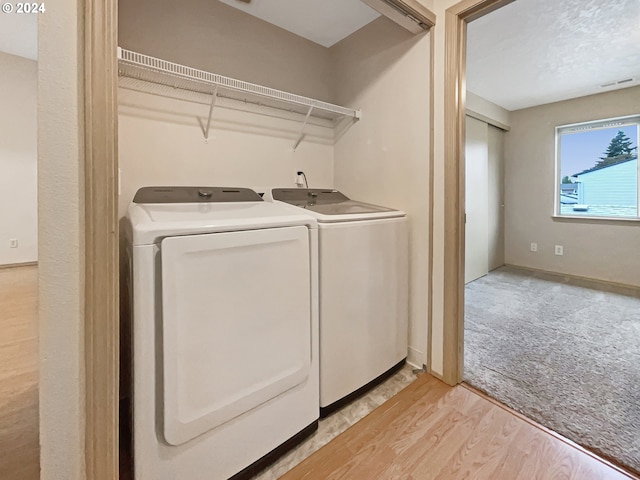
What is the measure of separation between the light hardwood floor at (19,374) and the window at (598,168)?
528cm

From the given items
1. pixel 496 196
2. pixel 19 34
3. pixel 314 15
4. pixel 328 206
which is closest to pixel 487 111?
pixel 496 196

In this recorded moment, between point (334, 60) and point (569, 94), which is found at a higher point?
point (569, 94)

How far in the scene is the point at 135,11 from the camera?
1.50 metres

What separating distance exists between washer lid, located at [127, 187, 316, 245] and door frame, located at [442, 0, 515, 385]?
84 centimetres

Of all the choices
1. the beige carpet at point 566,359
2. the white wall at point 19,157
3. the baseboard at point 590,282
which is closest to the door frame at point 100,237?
the white wall at point 19,157

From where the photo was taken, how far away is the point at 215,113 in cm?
177

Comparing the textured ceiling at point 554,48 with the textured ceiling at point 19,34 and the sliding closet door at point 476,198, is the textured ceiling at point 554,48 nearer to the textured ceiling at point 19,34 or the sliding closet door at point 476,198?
the sliding closet door at point 476,198

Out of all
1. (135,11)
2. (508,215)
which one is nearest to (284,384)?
(135,11)

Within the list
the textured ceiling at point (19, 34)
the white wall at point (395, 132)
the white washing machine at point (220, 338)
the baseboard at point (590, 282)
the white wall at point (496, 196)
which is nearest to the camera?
the textured ceiling at point (19, 34)

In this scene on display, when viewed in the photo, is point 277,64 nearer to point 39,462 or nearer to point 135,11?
point 135,11

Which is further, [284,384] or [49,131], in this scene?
[284,384]

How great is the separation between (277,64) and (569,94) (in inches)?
151

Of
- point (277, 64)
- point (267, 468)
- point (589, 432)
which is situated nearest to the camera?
point (267, 468)

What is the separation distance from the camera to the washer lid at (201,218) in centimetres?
92
